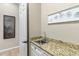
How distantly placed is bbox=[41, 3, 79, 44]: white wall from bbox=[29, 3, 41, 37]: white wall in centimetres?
6

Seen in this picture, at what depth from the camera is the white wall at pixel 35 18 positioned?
1394 millimetres

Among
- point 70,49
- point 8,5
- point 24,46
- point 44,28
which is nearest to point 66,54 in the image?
point 70,49

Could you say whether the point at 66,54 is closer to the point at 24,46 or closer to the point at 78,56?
the point at 78,56

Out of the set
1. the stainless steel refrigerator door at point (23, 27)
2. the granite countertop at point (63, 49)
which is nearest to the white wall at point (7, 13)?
the stainless steel refrigerator door at point (23, 27)

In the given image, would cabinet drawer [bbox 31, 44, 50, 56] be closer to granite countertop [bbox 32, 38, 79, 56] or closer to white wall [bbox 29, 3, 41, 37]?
granite countertop [bbox 32, 38, 79, 56]

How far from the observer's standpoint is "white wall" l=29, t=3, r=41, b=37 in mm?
1394

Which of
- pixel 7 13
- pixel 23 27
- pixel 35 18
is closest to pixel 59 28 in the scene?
pixel 35 18

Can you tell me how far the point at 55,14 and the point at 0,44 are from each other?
0.94m

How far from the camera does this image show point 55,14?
1.30 meters

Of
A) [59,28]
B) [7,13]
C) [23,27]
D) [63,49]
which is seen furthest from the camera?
[23,27]

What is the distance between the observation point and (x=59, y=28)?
4.14ft

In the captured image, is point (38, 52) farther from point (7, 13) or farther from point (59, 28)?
point (7, 13)

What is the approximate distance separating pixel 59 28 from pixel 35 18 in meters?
0.42

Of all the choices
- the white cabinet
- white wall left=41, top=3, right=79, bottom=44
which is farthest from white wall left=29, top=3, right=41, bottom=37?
the white cabinet
